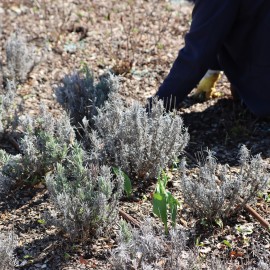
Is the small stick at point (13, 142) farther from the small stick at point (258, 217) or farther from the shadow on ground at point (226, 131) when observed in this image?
the small stick at point (258, 217)

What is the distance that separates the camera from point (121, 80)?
4637 mm

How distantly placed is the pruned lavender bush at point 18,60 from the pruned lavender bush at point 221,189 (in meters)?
1.98

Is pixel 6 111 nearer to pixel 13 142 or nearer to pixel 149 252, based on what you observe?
pixel 13 142

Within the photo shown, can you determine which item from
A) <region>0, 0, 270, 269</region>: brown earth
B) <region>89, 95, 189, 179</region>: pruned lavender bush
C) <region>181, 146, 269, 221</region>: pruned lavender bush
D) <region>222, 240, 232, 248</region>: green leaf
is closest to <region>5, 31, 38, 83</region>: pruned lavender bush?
<region>0, 0, 270, 269</region>: brown earth

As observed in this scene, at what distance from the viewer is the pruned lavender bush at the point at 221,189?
295 centimetres

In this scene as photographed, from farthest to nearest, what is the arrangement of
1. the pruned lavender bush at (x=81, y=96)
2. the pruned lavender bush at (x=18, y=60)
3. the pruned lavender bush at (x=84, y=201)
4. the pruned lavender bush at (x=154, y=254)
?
the pruned lavender bush at (x=18, y=60) → the pruned lavender bush at (x=81, y=96) → the pruned lavender bush at (x=84, y=201) → the pruned lavender bush at (x=154, y=254)

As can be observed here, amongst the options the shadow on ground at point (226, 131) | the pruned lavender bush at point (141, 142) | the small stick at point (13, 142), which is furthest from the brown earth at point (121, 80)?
the small stick at point (13, 142)

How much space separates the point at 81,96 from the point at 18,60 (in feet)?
2.68

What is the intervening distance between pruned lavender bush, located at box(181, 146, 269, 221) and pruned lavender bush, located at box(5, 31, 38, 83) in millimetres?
1985

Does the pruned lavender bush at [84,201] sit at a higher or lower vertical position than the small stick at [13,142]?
higher

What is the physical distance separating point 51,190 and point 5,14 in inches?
116

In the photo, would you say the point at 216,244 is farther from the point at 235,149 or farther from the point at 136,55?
the point at 136,55

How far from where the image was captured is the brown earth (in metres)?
2.95

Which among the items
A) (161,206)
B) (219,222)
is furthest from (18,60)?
(219,222)
